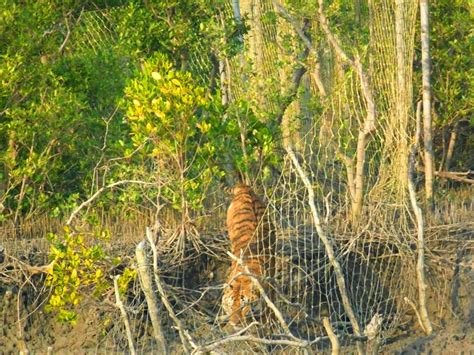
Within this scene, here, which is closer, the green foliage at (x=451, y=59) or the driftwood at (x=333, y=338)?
the driftwood at (x=333, y=338)

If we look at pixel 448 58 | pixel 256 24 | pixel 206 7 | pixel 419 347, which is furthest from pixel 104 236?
pixel 448 58

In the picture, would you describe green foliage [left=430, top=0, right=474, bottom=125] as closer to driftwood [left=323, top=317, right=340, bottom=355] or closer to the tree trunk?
the tree trunk

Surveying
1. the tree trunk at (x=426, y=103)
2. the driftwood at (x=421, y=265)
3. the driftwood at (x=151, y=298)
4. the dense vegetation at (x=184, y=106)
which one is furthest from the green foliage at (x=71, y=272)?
the tree trunk at (x=426, y=103)

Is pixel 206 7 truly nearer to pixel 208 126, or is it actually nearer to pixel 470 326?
pixel 208 126

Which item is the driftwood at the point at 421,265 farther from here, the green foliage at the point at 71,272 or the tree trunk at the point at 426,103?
the tree trunk at the point at 426,103

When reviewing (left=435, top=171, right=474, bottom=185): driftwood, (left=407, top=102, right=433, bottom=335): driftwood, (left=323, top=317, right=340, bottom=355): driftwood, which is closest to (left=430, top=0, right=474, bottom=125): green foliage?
(left=435, top=171, right=474, bottom=185): driftwood

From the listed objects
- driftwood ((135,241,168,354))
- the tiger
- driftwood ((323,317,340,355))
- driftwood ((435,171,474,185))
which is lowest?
driftwood ((435,171,474,185))

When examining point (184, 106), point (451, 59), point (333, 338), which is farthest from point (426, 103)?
point (333, 338)

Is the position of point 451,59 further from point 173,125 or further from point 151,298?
point 151,298

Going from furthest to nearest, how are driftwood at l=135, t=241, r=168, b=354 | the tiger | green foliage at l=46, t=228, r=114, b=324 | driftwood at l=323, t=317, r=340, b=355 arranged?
the tiger → green foliage at l=46, t=228, r=114, b=324 → driftwood at l=135, t=241, r=168, b=354 → driftwood at l=323, t=317, r=340, b=355

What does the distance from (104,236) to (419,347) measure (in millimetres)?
2848

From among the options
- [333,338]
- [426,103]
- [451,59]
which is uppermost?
[451,59]

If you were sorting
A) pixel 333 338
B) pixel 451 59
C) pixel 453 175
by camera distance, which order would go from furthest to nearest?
pixel 451 59 < pixel 453 175 < pixel 333 338

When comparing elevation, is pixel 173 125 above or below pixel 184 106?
below
